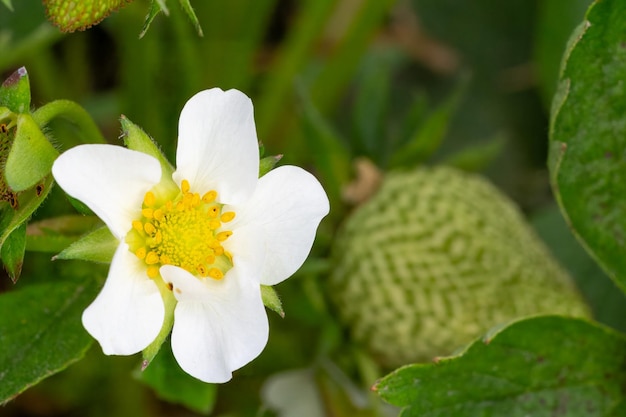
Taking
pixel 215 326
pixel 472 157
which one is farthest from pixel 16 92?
pixel 472 157

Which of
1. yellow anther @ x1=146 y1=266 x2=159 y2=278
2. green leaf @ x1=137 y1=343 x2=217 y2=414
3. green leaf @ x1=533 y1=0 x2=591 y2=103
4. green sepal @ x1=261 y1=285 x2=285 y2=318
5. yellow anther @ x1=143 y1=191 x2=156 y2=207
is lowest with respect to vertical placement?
green leaf @ x1=137 y1=343 x2=217 y2=414

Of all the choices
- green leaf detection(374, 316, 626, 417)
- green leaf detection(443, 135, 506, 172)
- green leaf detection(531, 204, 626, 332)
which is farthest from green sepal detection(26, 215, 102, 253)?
green leaf detection(531, 204, 626, 332)

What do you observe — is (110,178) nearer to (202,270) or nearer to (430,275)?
(202,270)

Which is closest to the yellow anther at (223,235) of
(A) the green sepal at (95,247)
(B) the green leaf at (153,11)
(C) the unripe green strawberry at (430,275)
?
(A) the green sepal at (95,247)

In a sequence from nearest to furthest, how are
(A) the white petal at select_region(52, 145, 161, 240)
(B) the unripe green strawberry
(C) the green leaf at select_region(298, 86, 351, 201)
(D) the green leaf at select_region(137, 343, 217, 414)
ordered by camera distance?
(A) the white petal at select_region(52, 145, 161, 240) < (D) the green leaf at select_region(137, 343, 217, 414) < (B) the unripe green strawberry < (C) the green leaf at select_region(298, 86, 351, 201)

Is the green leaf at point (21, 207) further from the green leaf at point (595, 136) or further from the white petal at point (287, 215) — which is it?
the green leaf at point (595, 136)

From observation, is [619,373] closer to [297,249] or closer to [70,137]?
[297,249]

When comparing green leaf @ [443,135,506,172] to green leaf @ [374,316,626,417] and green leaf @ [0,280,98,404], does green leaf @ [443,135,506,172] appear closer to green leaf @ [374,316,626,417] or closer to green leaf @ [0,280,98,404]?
green leaf @ [374,316,626,417]
